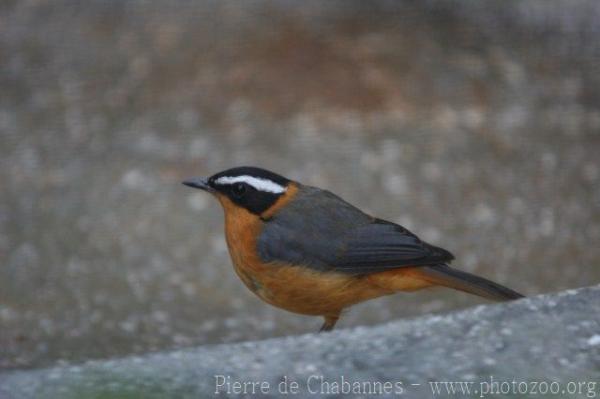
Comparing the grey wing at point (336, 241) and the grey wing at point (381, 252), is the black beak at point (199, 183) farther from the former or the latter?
the grey wing at point (381, 252)

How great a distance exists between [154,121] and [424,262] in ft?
16.8

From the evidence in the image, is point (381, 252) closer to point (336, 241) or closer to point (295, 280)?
point (336, 241)

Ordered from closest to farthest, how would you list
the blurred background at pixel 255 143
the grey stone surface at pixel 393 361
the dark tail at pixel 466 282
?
the grey stone surface at pixel 393 361 → the dark tail at pixel 466 282 → the blurred background at pixel 255 143

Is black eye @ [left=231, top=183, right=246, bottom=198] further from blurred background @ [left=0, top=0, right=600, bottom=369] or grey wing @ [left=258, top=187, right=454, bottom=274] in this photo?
blurred background @ [left=0, top=0, right=600, bottom=369]

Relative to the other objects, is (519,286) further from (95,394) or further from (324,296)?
(95,394)

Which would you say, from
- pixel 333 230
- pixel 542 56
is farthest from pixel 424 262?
pixel 542 56

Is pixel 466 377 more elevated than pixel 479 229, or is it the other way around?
pixel 479 229

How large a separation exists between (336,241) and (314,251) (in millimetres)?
110

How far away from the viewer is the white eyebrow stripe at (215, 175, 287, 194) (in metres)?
5.32

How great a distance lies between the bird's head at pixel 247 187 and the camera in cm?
534

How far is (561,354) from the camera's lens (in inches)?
191

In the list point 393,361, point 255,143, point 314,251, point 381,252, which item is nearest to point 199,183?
point 314,251

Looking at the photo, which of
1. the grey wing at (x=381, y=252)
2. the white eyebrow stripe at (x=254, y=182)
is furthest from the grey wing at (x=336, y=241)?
the white eyebrow stripe at (x=254, y=182)

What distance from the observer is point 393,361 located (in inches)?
194
